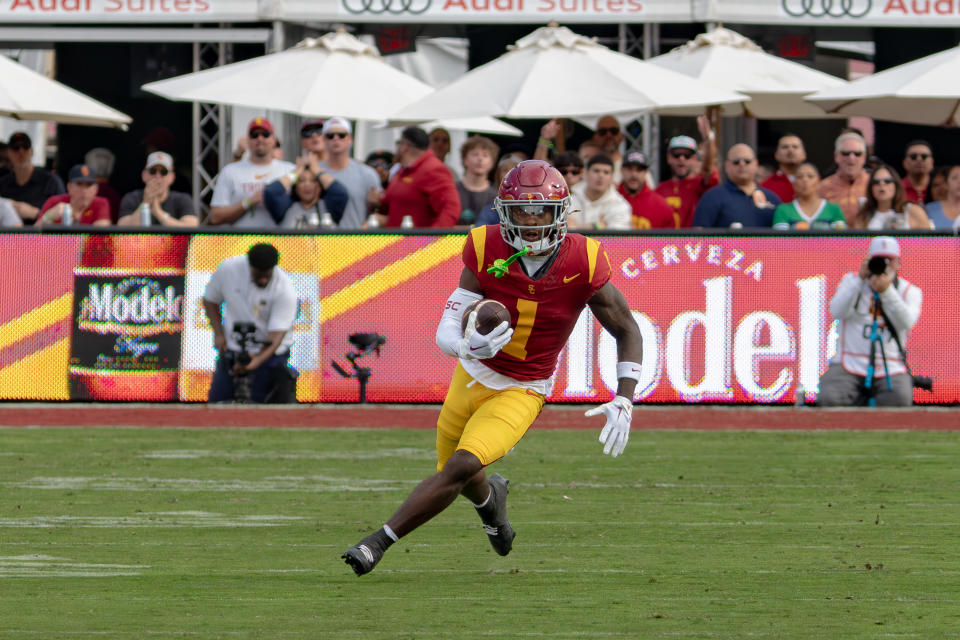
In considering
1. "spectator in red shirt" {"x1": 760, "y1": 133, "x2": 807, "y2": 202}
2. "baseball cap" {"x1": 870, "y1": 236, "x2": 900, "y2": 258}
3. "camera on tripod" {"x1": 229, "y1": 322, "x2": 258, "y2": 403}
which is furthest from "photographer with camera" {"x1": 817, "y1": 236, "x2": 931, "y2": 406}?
"camera on tripod" {"x1": 229, "y1": 322, "x2": 258, "y2": 403}

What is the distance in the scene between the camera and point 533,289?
299 inches

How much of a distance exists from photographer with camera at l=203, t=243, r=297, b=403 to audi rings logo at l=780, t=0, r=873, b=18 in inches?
361

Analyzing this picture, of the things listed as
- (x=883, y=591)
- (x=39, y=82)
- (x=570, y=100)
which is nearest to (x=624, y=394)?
(x=883, y=591)

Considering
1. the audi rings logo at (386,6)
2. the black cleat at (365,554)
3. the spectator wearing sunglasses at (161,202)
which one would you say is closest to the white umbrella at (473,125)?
the audi rings logo at (386,6)

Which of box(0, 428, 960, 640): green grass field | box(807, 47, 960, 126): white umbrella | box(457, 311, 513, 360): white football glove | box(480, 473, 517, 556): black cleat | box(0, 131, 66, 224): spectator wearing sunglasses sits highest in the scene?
box(807, 47, 960, 126): white umbrella

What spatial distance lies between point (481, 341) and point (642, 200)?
8316 mm

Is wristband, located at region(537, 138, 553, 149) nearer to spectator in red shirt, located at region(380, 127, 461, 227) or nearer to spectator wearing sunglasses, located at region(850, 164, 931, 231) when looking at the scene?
spectator in red shirt, located at region(380, 127, 461, 227)

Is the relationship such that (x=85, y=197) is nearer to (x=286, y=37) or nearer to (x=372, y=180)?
(x=372, y=180)

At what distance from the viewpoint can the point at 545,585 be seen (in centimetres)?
729

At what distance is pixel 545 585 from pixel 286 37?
1535 centimetres

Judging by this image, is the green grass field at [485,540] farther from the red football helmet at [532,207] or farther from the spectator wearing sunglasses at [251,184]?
the spectator wearing sunglasses at [251,184]

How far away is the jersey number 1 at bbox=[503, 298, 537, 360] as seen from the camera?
25.0 feet

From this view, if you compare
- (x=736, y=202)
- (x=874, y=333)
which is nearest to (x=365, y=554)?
(x=874, y=333)

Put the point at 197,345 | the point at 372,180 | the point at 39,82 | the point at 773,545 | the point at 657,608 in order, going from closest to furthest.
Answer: the point at 657,608
the point at 773,545
the point at 197,345
the point at 372,180
the point at 39,82
